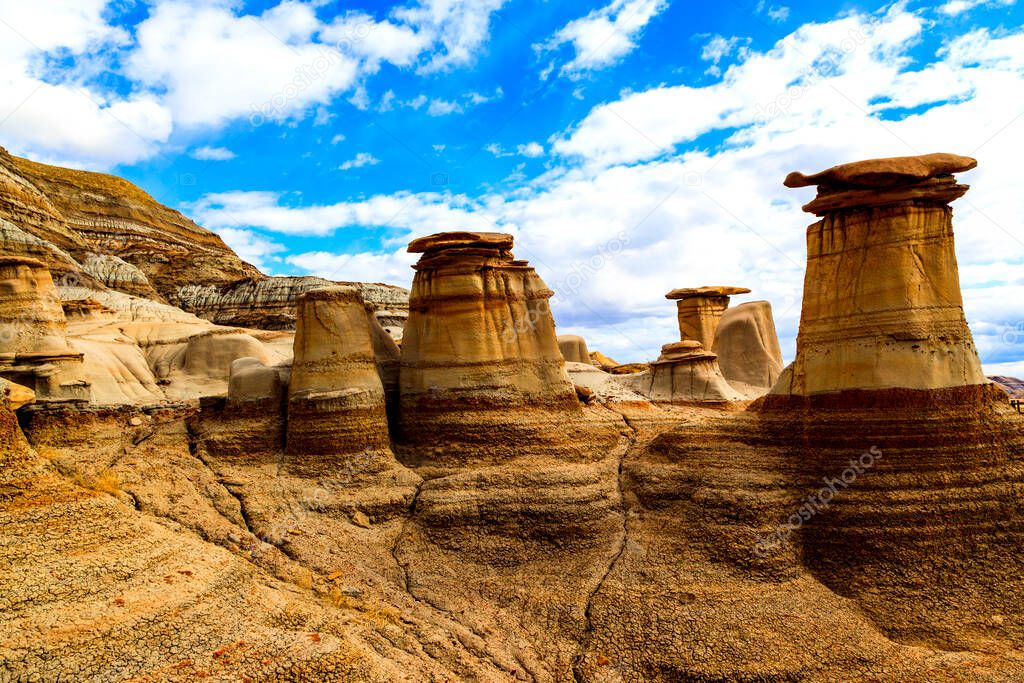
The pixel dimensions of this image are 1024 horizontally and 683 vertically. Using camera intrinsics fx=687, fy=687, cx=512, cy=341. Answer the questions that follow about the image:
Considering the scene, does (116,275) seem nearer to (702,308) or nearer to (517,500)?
(702,308)

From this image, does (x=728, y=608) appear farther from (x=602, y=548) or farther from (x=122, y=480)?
(x=122, y=480)

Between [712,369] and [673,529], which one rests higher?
[712,369]

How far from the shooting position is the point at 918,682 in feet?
30.7

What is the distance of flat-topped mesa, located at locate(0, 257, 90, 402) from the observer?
1678 cm

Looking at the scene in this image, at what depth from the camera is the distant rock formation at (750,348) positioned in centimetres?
2931

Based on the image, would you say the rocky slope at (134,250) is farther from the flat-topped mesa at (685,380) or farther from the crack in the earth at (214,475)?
the crack in the earth at (214,475)

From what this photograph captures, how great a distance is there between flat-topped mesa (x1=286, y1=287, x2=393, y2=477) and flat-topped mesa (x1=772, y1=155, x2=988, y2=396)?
31.6 feet

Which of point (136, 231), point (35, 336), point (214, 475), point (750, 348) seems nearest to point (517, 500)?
point (214, 475)

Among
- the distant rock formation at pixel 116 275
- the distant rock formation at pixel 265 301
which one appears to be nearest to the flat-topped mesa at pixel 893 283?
the distant rock formation at pixel 265 301

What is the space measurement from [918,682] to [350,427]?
11.6m

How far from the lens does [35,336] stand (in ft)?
65.9

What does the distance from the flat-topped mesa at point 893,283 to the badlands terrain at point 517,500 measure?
4 cm

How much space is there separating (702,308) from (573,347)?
759 centimetres

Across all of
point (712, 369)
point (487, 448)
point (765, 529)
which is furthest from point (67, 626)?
point (712, 369)
